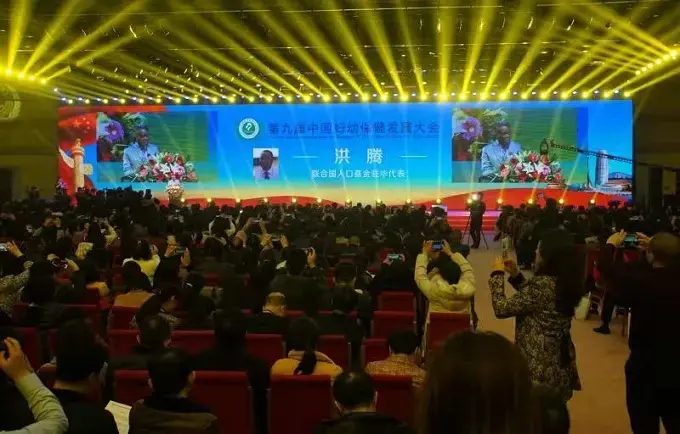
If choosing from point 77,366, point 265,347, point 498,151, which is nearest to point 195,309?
point 265,347

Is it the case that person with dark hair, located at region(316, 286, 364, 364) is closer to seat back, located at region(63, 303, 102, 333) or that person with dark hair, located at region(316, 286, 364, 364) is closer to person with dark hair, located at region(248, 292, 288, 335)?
person with dark hair, located at region(248, 292, 288, 335)

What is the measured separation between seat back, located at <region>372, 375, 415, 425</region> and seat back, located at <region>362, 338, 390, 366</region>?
86 cm

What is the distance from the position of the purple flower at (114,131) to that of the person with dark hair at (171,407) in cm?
1817

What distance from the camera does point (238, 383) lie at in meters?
3.15

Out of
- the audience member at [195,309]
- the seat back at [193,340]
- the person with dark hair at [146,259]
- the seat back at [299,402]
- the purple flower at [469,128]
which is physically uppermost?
the purple flower at [469,128]

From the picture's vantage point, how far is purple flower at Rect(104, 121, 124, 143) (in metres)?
19.4

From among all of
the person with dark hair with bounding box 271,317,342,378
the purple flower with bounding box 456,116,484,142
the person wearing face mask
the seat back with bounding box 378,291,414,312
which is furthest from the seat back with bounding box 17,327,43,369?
the purple flower with bounding box 456,116,484,142

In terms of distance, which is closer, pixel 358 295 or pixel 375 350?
pixel 375 350

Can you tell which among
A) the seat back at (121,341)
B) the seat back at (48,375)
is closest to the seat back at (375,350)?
the seat back at (121,341)

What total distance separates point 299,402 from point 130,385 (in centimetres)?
81

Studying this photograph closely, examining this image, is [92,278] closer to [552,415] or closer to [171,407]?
[171,407]

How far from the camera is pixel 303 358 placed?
11.1 feet

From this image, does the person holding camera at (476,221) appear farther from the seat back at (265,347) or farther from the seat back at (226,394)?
the seat back at (226,394)

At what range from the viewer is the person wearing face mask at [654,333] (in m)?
2.83
